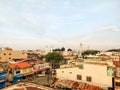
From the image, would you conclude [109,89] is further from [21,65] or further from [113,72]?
[21,65]

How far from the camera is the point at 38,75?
187 ft

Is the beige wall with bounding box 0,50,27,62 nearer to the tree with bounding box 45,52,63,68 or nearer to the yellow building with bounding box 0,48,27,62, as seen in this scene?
the yellow building with bounding box 0,48,27,62

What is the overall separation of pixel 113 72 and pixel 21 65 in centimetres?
2918

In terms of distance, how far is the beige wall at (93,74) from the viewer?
31.5 metres

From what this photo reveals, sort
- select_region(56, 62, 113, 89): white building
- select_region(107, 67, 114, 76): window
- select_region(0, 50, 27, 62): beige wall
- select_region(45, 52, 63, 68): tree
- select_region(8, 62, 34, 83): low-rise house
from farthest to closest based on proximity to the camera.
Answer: select_region(45, 52, 63, 68): tree → select_region(0, 50, 27, 62): beige wall → select_region(8, 62, 34, 83): low-rise house → select_region(56, 62, 113, 89): white building → select_region(107, 67, 114, 76): window

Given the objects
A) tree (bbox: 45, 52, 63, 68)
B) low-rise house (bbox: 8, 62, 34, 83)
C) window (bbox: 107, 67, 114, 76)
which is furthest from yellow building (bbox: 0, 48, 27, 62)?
window (bbox: 107, 67, 114, 76)

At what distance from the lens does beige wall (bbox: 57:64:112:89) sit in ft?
103

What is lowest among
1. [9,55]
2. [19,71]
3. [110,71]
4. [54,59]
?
[19,71]

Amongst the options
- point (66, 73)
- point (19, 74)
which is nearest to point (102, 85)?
point (66, 73)

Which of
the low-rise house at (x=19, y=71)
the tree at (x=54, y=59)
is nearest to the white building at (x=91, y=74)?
the low-rise house at (x=19, y=71)

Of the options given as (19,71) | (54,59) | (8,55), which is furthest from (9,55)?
(19,71)

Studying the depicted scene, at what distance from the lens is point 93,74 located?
33438mm

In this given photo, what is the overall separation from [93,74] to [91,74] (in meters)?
0.48

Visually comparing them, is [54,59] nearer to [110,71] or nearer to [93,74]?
[93,74]
